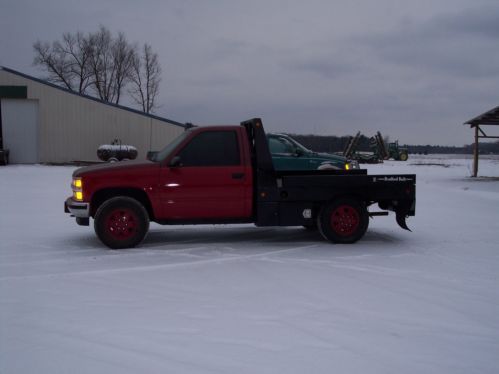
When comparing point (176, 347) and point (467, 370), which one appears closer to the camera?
point (467, 370)

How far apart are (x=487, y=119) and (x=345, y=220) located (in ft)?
61.4

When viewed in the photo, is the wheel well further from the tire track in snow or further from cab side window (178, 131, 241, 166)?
the tire track in snow

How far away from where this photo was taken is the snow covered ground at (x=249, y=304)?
3680mm

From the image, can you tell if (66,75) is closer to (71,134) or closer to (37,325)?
(71,134)

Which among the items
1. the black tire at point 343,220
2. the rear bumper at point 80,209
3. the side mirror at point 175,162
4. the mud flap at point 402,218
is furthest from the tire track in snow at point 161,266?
the mud flap at point 402,218

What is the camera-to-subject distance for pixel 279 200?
776 centimetres

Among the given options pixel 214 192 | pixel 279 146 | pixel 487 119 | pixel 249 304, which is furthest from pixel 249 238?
pixel 487 119

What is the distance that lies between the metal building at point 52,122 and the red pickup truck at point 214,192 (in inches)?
961

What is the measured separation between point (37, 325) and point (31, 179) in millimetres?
17700

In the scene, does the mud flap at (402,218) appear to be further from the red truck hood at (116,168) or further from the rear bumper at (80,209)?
the rear bumper at (80,209)

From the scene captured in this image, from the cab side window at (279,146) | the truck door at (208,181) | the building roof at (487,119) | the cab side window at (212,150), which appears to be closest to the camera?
the truck door at (208,181)

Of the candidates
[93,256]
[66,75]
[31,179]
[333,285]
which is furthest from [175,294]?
[66,75]

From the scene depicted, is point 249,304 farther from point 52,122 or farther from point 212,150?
point 52,122

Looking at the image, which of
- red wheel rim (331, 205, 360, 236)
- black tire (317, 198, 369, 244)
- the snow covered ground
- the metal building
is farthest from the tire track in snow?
the metal building
